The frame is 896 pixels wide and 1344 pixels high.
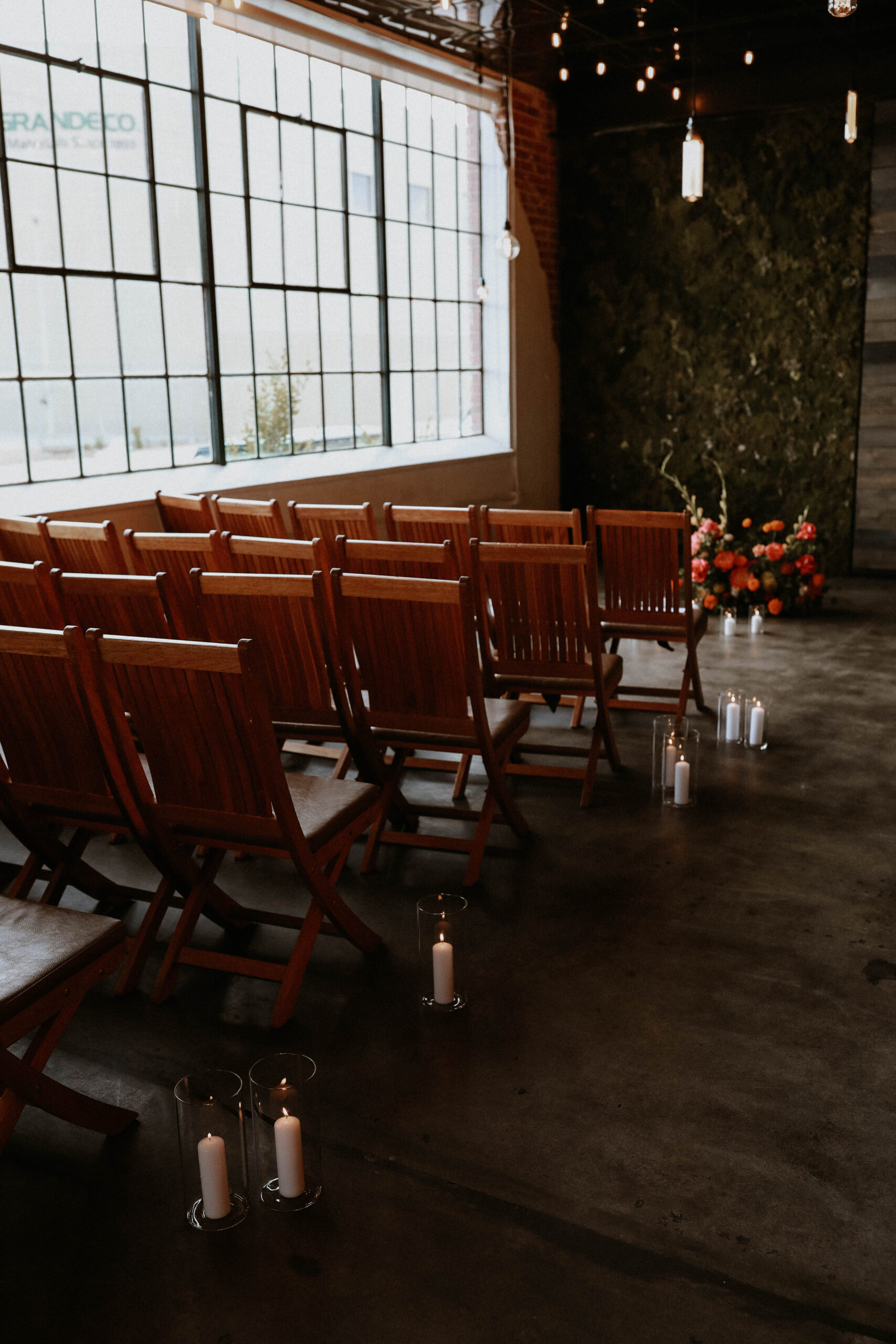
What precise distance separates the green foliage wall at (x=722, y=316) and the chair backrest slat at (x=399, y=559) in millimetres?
6063

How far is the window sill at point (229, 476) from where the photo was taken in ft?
19.3

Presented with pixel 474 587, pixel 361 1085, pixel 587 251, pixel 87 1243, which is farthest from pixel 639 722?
pixel 587 251

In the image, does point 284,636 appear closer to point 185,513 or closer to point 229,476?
point 185,513

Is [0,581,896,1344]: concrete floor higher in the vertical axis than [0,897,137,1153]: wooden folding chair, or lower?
lower

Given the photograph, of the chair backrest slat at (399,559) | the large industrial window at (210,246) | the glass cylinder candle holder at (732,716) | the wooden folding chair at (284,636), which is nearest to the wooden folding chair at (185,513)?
the chair backrest slat at (399,559)

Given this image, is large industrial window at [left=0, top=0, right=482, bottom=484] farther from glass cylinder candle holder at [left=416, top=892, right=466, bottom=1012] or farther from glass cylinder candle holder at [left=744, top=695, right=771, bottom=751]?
glass cylinder candle holder at [left=416, top=892, right=466, bottom=1012]

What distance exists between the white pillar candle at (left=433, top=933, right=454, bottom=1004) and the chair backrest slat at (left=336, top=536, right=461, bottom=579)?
45.3 inches

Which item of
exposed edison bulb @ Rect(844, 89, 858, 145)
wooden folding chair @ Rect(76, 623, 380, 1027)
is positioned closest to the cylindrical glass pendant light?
exposed edison bulb @ Rect(844, 89, 858, 145)

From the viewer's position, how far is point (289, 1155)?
2020 mm

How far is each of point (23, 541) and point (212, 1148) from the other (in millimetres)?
2862

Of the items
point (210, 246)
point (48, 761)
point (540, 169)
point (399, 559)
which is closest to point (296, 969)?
point (48, 761)

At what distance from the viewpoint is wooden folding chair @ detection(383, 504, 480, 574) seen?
14.5 ft

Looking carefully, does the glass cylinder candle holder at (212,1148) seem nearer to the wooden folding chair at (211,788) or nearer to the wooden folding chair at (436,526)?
the wooden folding chair at (211,788)

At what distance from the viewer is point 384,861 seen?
362cm
